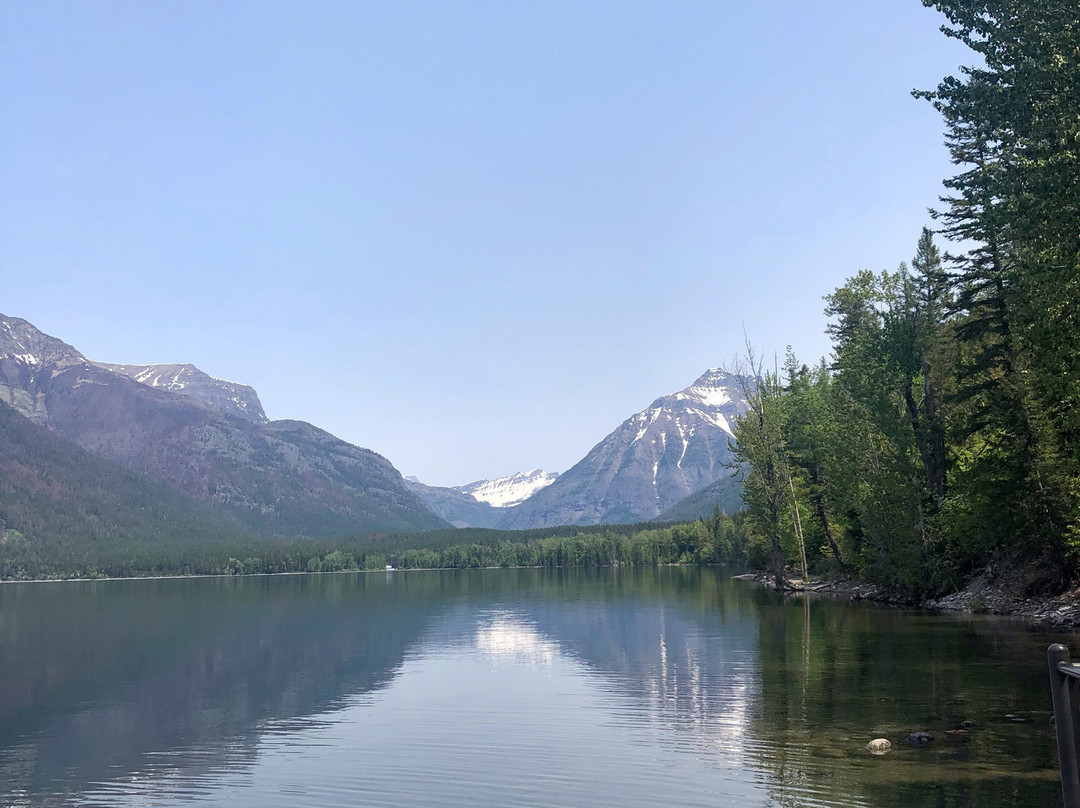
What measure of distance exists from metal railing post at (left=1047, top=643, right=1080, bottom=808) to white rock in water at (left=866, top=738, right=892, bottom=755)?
41.2 feet

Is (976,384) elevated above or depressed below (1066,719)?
above

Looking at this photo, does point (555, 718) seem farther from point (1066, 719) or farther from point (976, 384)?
point (976, 384)

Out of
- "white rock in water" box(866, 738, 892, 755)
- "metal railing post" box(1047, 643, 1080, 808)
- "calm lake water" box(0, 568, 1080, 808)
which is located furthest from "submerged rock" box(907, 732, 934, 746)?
"metal railing post" box(1047, 643, 1080, 808)

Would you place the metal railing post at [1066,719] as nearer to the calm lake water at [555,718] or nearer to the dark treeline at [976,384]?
the calm lake water at [555,718]

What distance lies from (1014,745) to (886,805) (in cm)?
669

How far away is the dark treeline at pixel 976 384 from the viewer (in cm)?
3072

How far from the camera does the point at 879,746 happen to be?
78.2ft

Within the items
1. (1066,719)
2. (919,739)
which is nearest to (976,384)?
(919,739)

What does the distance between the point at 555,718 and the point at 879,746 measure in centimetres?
1364

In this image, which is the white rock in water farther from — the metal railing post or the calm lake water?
the metal railing post

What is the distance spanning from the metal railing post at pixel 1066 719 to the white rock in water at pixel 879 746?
41.2 ft

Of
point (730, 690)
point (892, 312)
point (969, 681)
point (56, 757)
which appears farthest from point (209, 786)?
point (892, 312)

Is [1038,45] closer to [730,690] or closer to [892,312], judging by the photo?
[730,690]

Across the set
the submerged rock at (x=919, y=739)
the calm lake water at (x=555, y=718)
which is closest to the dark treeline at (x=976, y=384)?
the calm lake water at (x=555, y=718)
